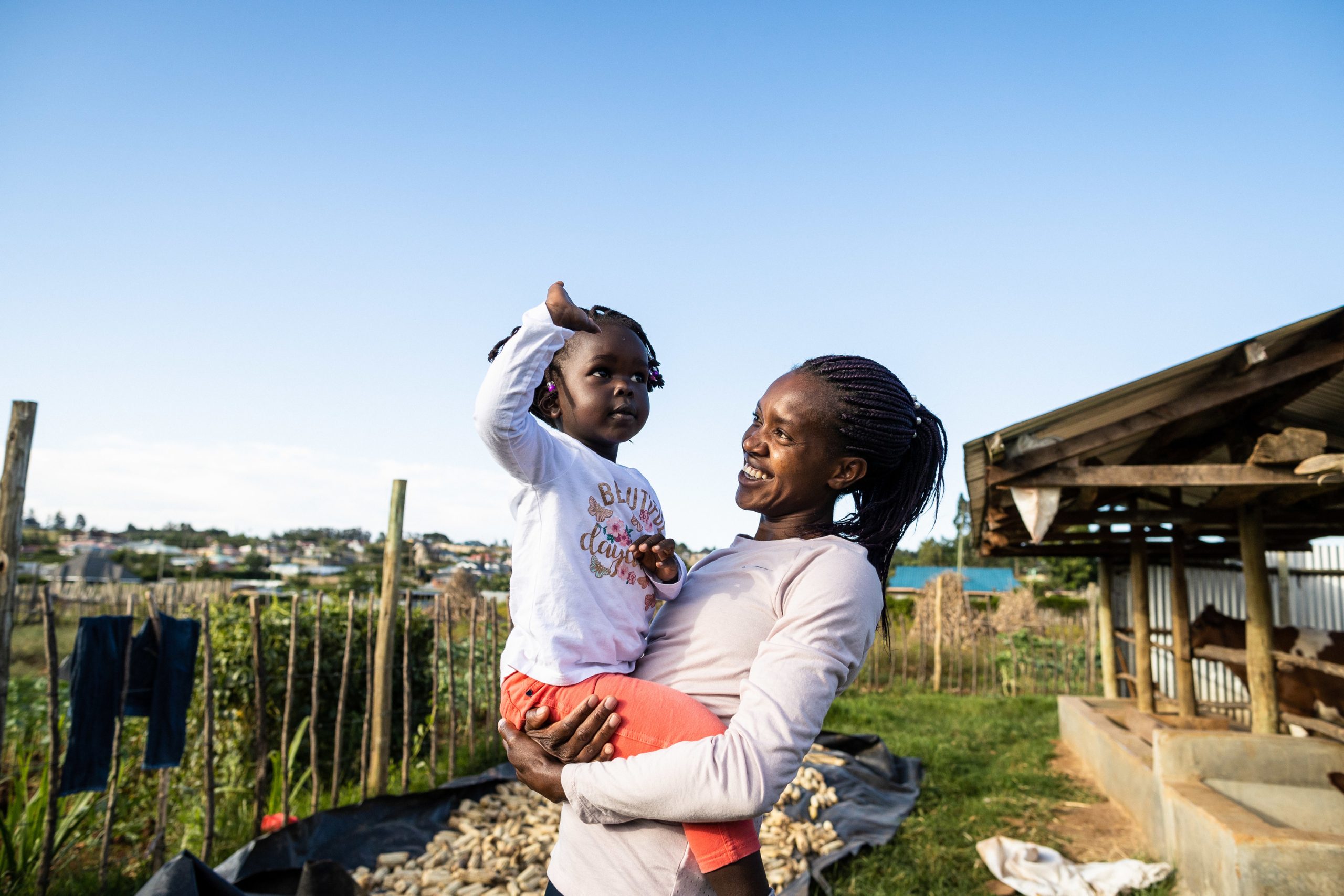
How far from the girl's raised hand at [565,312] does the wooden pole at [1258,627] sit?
5460 mm

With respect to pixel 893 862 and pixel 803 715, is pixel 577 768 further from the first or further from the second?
pixel 893 862

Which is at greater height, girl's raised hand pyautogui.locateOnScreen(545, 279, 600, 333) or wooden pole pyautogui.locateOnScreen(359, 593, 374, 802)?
girl's raised hand pyautogui.locateOnScreen(545, 279, 600, 333)

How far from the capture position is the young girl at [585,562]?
1.31 metres

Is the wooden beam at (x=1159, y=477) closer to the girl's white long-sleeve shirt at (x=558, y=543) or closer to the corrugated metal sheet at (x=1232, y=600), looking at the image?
the girl's white long-sleeve shirt at (x=558, y=543)

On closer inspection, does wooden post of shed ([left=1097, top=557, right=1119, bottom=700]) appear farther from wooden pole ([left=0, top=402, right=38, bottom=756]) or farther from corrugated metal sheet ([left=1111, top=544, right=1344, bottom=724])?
wooden pole ([left=0, top=402, right=38, bottom=756])

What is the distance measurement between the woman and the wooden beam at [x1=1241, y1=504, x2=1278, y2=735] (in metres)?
4.84

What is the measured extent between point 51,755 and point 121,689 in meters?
0.47

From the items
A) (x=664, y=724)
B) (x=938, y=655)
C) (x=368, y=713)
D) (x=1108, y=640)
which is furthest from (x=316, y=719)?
(x=938, y=655)

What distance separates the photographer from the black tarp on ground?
3338 millimetres

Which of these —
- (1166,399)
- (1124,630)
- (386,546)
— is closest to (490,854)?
(386,546)

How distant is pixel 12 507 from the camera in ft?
13.0

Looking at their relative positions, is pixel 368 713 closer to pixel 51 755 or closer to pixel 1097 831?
pixel 51 755

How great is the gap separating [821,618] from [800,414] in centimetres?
41

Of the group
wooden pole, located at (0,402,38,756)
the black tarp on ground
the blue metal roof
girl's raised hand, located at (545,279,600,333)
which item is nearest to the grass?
the black tarp on ground
